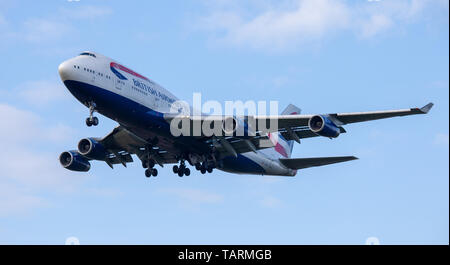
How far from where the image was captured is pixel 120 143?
53156 mm

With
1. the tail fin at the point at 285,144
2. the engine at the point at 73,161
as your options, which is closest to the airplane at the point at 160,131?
the engine at the point at 73,161

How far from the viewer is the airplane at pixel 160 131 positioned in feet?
147

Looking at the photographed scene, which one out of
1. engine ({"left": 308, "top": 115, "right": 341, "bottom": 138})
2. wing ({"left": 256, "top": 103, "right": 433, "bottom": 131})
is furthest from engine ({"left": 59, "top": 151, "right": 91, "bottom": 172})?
engine ({"left": 308, "top": 115, "right": 341, "bottom": 138})

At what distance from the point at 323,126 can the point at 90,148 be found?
60.9ft

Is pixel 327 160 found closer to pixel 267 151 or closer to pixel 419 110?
pixel 267 151

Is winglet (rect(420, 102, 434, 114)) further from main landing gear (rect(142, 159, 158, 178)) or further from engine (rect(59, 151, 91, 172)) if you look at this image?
engine (rect(59, 151, 91, 172))

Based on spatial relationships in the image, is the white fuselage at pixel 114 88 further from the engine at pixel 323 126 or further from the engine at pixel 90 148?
the engine at pixel 323 126

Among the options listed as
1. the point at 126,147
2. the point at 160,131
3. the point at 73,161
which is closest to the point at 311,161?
the point at 160,131

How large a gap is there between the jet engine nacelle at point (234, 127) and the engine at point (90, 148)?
11.5 metres

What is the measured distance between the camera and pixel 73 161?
2216 inches

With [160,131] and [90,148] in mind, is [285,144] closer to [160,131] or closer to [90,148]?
[160,131]

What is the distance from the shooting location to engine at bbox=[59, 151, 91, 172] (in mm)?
56344
